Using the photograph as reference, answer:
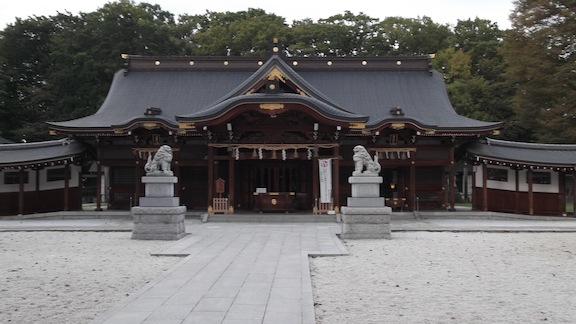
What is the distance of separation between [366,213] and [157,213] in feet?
19.5

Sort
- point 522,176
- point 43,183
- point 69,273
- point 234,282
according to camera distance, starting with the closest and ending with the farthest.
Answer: point 234,282, point 69,273, point 522,176, point 43,183

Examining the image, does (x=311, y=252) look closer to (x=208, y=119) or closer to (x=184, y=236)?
(x=184, y=236)

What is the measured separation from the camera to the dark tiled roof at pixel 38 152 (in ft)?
68.4

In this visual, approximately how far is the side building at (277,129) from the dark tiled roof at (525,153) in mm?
939

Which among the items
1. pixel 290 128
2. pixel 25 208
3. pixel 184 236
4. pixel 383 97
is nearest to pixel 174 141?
pixel 290 128

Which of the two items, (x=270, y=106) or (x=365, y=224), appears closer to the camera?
(x=365, y=224)

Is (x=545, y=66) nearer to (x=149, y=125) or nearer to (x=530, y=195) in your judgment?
(x=530, y=195)

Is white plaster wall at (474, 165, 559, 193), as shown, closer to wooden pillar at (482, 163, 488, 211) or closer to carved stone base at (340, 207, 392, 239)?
wooden pillar at (482, 163, 488, 211)

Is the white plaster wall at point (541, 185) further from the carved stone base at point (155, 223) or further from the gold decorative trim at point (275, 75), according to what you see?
the carved stone base at point (155, 223)

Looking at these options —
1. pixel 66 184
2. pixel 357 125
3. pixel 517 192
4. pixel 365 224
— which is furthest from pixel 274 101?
pixel 517 192

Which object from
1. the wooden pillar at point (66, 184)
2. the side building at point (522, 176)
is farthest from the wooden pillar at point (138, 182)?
the side building at point (522, 176)

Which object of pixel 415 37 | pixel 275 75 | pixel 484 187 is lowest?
pixel 484 187

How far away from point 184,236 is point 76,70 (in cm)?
2974

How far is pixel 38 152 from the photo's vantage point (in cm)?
2234
